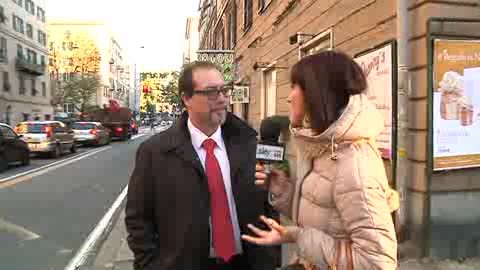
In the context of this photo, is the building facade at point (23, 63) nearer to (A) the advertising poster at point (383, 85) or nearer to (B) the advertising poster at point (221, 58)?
(B) the advertising poster at point (221, 58)

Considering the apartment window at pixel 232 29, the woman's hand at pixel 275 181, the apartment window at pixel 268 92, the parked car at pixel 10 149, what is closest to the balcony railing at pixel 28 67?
the apartment window at pixel 232 29

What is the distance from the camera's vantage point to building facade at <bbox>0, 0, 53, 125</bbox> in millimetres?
49156

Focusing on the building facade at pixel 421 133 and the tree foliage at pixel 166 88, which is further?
the tree foliage at pixel 166 88

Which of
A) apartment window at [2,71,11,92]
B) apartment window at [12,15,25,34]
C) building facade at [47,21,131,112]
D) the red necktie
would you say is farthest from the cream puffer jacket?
building facade at [47,21,131,112]

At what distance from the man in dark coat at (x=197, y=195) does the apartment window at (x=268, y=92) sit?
464 inches

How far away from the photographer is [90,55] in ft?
219

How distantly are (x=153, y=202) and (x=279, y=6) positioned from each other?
11.6m

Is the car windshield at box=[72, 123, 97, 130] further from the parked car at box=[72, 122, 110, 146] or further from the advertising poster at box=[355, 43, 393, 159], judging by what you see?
the advertising poster at box=[355, 43, 393, 159]

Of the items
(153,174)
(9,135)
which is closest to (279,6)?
(9,135)

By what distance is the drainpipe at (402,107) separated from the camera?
5.84m

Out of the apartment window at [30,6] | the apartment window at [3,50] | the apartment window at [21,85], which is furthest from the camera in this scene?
the apartment window at [30,6]

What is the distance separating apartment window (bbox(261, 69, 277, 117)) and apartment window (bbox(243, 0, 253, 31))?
12.2 ft

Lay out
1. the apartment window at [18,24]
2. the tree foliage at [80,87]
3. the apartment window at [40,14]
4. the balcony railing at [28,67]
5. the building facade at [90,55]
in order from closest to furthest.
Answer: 1. the apartment window at [18,24]
2. the balcony railing at [28,67]
3. the apartment window at [40,14]
4. the tree foliage at [80,87]
5. the building facade at [90,55]

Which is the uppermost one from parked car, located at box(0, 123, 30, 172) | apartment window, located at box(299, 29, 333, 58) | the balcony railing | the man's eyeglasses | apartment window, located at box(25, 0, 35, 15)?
apartment window, located at box(25, 0, 35, 15)
